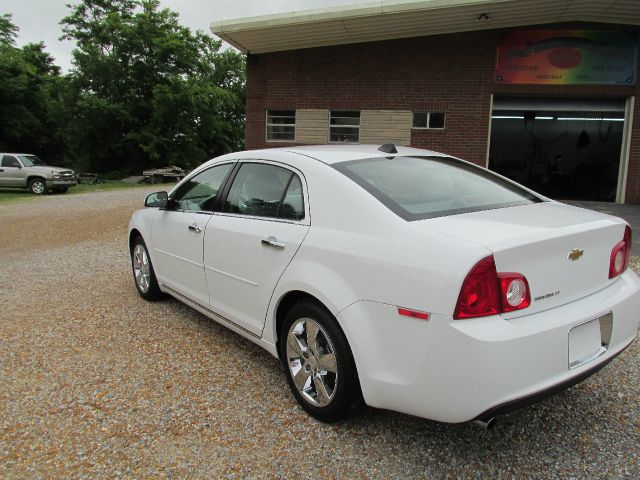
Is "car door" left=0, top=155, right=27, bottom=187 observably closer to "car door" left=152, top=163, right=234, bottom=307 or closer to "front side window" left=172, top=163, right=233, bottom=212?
"car door" left=152, top=163, right=234, bottom=307

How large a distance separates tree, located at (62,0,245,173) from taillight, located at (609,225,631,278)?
36.5 m

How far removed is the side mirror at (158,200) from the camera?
4666 mm

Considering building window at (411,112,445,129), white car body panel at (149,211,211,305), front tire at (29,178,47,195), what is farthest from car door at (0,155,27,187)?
white car body panel at (149,211,211,305)

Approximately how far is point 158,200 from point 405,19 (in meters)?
10.1

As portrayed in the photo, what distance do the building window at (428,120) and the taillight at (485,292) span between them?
12569 millimetres

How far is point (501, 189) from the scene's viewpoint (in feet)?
11.1

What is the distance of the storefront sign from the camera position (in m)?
12.8

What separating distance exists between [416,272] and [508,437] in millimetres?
1189

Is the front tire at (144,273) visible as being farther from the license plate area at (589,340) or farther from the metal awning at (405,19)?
the metal awning at (405,19)

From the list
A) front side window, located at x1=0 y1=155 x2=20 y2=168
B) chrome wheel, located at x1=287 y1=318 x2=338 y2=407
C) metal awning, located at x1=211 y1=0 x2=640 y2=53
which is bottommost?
chrome wheel, located at x1=287 y1=318 x2=338 y2=407

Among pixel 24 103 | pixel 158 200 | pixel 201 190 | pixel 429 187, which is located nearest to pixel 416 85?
pixel 158 200

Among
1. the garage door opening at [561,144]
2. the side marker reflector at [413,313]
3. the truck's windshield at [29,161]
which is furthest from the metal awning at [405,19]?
the truck's windshield at [29,161]

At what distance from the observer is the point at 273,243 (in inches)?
125

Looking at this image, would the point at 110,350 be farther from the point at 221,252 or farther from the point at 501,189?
the point at 501,189
